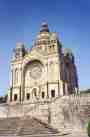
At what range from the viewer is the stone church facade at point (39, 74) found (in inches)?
1676

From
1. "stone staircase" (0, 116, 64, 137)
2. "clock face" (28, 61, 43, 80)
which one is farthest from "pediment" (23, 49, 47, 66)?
"stone staircase" (0, 116, 64, 137)

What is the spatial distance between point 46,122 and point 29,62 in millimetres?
19032

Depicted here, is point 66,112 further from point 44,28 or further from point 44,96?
point 44,28

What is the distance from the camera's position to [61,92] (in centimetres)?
4116

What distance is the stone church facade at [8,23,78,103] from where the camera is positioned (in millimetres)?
42578

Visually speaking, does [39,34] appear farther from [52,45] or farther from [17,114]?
[17,114]

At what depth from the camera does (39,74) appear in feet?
150

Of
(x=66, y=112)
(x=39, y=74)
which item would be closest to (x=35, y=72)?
(x=39, y=74)

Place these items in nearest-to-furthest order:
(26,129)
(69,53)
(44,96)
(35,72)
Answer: (26,129), (44,96), (35,72), (69,53)

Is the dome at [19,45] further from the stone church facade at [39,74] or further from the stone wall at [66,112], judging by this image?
the stone wall at [66,112]

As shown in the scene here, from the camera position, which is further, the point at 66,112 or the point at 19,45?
the point at 19,45

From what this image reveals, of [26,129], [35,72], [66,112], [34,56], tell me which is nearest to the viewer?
[26,129]

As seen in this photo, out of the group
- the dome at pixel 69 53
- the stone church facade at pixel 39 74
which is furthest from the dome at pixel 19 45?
the dome at pixel 69 53

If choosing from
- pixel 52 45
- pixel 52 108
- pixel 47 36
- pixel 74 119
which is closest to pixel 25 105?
pixel 52 108
